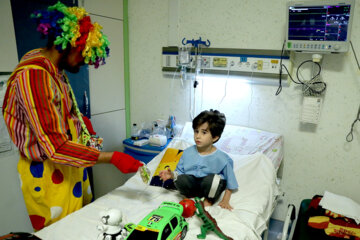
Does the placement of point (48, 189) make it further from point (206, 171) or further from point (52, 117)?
point (206, 171)

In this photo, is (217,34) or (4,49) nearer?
(4,49)

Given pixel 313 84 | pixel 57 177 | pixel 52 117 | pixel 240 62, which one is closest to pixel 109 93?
pixel 240 62

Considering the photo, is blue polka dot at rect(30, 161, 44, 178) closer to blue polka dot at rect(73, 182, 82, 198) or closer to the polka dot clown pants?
the polka dot clown pants

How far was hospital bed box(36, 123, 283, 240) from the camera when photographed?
1373 millimetres

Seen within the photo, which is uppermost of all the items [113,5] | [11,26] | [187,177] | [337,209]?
[113,5]

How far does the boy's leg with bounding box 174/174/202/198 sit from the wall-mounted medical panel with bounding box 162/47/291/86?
110cm

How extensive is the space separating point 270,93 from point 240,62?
0.37 m

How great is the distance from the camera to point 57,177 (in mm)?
1415

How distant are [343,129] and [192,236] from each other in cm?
155

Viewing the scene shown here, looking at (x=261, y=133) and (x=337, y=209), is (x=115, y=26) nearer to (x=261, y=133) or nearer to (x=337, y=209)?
(x=261, y=133)

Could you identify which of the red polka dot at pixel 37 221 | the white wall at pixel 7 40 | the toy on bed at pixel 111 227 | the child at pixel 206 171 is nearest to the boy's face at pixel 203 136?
the child at pixel 206 171

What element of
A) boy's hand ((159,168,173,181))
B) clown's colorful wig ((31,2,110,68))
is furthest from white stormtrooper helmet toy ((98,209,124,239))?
clown's colorful wig ((31,2,110,68))

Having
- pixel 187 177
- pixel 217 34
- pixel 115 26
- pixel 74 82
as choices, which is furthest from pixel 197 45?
pixel 187 177

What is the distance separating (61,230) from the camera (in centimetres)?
133
